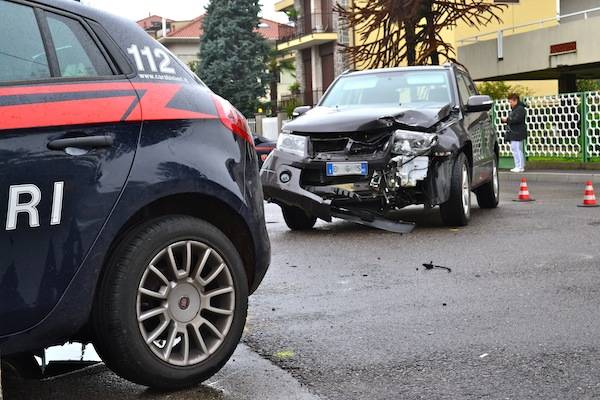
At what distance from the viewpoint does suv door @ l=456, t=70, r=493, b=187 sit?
11.0 m

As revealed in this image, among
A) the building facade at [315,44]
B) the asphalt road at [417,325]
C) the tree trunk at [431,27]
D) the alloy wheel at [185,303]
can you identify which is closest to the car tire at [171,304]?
the alloy wheel at [185,303]

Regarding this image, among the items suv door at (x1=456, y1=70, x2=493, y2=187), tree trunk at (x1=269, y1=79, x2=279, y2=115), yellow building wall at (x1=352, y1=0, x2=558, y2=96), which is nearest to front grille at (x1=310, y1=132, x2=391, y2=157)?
suv door at (x1=456, y1=70, x2=493, y2=187)

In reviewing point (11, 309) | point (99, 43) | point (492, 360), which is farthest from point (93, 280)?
point (492, 360)

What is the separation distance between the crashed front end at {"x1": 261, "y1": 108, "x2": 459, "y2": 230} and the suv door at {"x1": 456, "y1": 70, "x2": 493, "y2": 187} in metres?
1.13

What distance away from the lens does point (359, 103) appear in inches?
434

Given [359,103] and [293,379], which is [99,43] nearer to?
[293,379]

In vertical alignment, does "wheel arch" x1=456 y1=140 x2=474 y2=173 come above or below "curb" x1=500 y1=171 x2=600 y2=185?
above

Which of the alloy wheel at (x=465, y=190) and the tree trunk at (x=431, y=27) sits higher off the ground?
the tree trunk at (x=431, y=27)

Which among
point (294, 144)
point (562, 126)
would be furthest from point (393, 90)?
point (562, 126)

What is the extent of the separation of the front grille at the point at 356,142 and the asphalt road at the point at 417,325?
0.93 metres

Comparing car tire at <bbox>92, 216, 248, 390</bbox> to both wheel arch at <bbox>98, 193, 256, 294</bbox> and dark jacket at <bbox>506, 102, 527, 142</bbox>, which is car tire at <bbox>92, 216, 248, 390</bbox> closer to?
wheel arch at <bbox>98, 193, 256, 294</bbox>

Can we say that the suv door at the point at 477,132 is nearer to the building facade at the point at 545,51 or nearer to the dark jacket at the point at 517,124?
the dark jacket at the point at 517,124

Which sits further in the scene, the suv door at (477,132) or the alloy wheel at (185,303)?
the suv door at (477,132)

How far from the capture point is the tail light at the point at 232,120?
441cm
